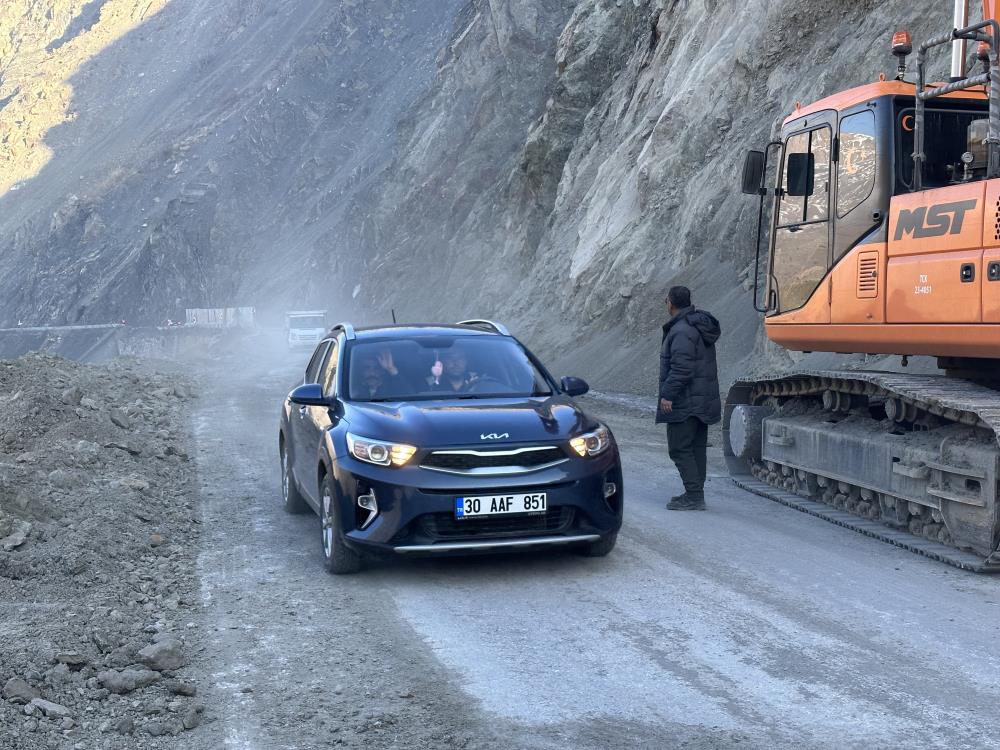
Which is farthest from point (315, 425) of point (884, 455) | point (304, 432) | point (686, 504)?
point (884, 455)

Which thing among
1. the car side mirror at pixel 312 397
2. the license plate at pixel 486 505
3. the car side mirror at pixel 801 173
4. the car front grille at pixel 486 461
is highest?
the car side mirror at pixel 801 173

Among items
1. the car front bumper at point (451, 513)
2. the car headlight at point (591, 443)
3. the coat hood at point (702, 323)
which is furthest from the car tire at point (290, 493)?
the coat hood at point (702, 323)

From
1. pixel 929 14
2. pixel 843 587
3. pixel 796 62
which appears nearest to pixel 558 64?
pixel 796 62

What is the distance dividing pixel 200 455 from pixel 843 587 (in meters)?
9.54

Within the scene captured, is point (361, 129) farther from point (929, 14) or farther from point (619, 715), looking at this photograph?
point (619, 715)

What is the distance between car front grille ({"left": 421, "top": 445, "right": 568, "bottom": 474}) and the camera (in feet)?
24.8

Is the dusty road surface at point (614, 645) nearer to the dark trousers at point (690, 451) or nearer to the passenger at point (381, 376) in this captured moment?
the dark trousers at point (690, 451)

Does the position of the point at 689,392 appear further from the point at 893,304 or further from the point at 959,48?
the point at 959,48

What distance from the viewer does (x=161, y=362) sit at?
39.7 meters

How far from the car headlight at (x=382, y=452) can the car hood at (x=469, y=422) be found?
6 centimetres

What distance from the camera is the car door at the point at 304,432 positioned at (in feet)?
30.0

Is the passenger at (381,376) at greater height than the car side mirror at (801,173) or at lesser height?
lesser

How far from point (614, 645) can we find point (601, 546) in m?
1.92

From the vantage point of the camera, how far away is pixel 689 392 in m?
10.3
